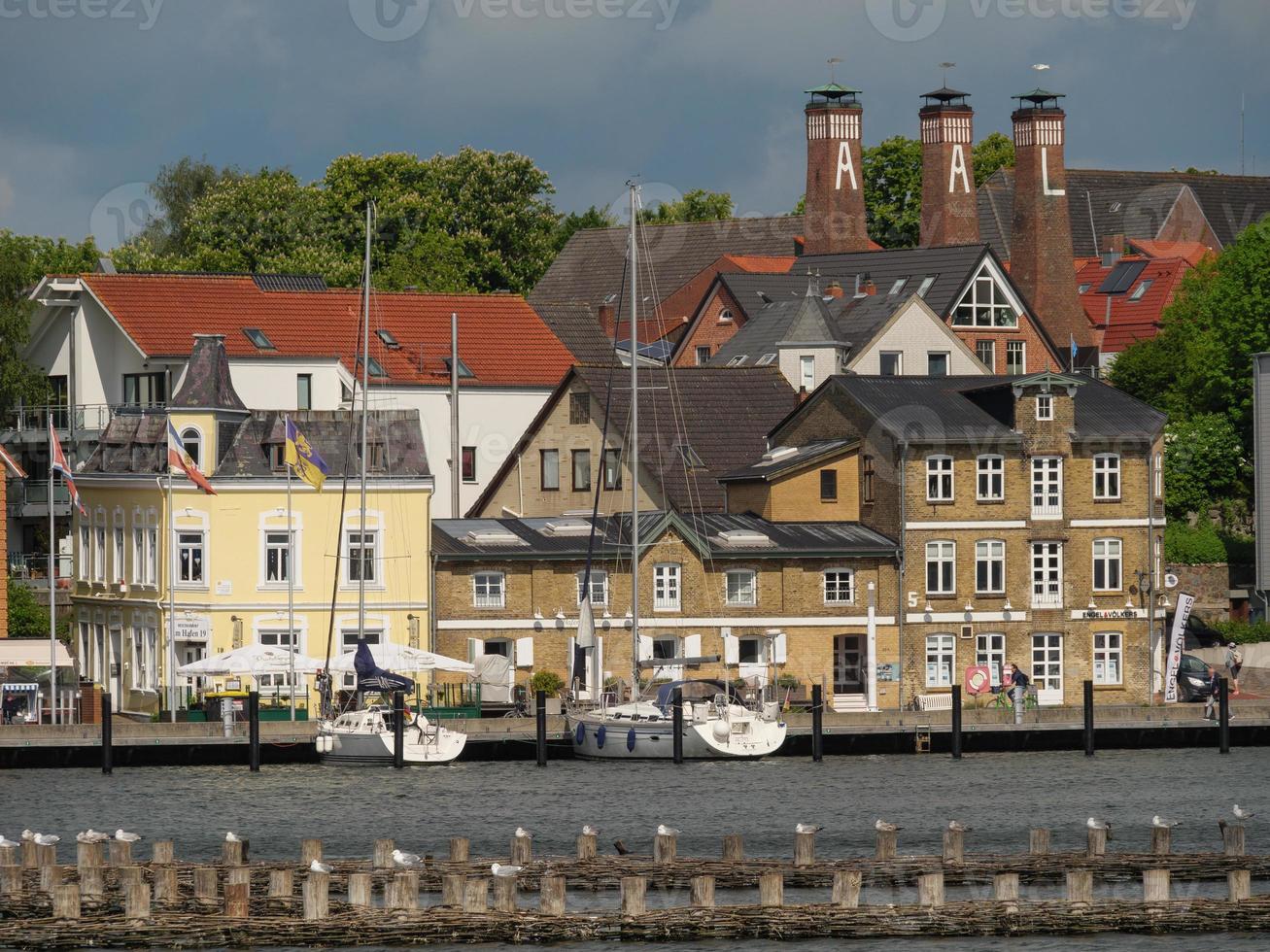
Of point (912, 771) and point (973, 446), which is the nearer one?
point (912, 771)

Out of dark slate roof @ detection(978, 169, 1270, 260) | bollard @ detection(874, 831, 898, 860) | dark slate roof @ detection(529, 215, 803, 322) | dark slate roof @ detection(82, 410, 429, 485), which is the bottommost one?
bollard @ detection(874, 831, 898, 860)

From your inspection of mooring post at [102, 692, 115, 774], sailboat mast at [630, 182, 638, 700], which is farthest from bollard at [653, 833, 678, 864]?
sailboat mast at [630, 182, 638, 700]

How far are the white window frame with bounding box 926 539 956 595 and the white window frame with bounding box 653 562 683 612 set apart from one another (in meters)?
8.39

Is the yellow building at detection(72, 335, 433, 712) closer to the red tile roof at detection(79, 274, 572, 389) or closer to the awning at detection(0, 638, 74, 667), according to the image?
the awning at detection(0, 638, 74, 667)

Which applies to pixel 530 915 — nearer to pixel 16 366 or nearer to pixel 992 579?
pixel 992 579

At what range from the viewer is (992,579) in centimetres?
8856

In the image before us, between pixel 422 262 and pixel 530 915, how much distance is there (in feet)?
306

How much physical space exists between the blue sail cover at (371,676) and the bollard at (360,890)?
30.5 metres

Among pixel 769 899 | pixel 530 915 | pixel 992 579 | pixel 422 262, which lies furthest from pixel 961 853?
pixel 422 262

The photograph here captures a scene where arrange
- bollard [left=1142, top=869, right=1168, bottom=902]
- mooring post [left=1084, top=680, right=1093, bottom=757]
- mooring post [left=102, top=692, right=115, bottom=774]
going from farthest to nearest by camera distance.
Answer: mooring post [left=1084, top=680, right=1093, bottom=757]
mooring post [left=102, top=692, right=115, bottom=774]
bollard [left=1142, top=869, right=1168, bottom=902]

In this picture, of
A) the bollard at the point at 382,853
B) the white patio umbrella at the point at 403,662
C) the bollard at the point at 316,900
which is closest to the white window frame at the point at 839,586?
the white patio umbrella at the point at 403,662

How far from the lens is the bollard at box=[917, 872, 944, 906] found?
42156 millimetres

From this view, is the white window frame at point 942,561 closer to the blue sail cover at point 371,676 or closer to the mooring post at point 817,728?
the mooring post at point 817,728

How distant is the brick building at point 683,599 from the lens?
8444cm
